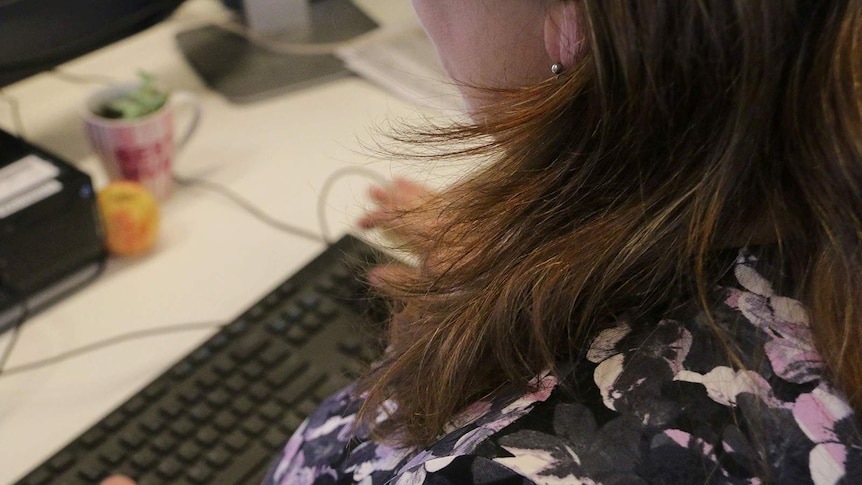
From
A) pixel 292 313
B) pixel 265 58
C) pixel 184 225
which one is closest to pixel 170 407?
pixel 292 313

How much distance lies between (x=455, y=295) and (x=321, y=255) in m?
0.34

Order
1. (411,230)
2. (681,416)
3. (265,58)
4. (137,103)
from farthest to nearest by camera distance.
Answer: (265,58) < (137,103) < (411,230) < (681,416)

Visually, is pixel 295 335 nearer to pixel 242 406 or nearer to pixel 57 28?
pixel 242 406

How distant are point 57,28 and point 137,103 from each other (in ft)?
0.46

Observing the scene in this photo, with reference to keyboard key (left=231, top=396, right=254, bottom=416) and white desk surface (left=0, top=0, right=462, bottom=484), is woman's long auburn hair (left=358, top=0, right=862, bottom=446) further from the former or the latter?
keyboard key (left=231, top=396, right=254, bottom=416)

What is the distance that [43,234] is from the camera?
2.39 feet

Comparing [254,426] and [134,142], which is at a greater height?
[134,142]

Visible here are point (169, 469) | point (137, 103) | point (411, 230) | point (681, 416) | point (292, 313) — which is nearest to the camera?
point (681, 416)

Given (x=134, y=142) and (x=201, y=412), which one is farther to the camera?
(x=134, y=142)

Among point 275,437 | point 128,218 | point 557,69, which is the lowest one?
point 275,437

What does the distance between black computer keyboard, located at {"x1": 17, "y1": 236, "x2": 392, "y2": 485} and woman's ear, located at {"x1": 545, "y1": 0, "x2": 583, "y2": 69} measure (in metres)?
0.30

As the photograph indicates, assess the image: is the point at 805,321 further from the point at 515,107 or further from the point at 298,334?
the point at 298,334

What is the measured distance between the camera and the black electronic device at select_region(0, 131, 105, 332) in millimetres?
715

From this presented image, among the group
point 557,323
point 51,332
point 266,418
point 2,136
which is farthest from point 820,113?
point 2,136
